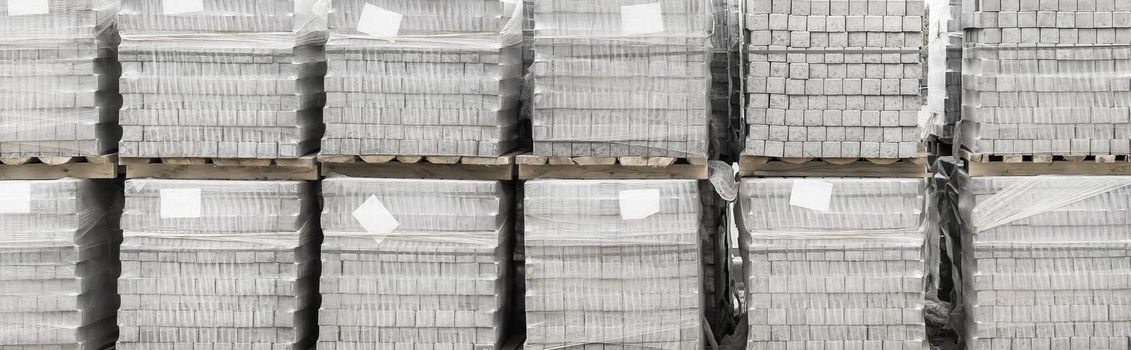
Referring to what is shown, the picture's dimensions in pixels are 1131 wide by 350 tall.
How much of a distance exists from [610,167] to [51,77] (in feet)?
10.5

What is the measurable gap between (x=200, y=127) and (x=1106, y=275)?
5.14 meters

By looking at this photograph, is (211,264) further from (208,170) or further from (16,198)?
(16,198)

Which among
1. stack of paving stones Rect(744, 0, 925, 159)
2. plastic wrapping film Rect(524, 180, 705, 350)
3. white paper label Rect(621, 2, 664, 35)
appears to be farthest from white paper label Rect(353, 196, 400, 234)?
stack of paving stones Rect(744, 0, 925, 159)

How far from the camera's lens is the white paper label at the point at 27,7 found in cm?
632

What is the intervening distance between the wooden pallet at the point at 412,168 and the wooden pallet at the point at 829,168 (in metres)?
1.37

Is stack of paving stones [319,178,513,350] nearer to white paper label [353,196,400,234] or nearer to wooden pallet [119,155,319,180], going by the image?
white paper label [353,196,400,234]

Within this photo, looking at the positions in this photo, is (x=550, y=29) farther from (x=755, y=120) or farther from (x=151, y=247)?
(x=151, y=247)

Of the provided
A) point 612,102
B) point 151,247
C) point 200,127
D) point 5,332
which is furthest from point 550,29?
point 5,332

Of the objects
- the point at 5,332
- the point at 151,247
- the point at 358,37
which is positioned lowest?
the point at 5,332

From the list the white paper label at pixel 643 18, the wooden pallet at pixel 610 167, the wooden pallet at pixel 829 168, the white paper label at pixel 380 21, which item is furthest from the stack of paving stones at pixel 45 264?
the wooden pallet at pixel 829 168

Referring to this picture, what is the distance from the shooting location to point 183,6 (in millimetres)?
6223

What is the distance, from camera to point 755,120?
244 inches

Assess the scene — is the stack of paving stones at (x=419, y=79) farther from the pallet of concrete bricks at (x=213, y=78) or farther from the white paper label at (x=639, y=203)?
the white paper label at (x=639, y=203)

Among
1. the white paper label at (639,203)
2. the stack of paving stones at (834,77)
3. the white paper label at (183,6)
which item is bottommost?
the white paper label at (639,203)
